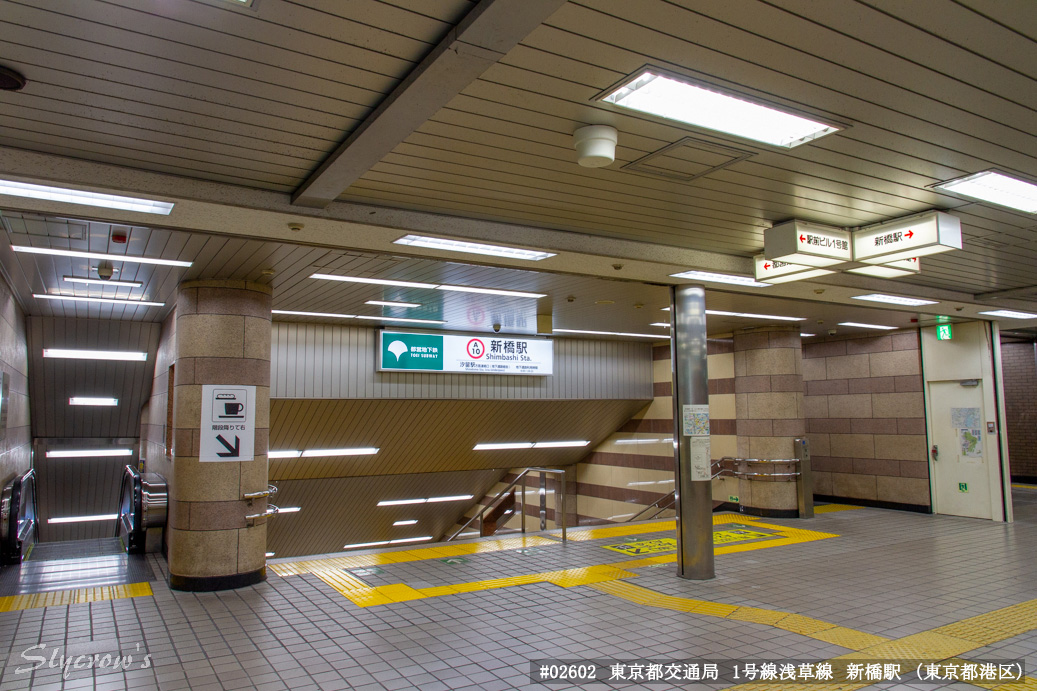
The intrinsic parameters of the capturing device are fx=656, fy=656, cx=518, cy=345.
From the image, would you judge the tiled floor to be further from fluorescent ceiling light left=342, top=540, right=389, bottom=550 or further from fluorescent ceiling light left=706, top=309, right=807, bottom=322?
fluorescent ceiling light left=342, top=540, right=389, bottom=550

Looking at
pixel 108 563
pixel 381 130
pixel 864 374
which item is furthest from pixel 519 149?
pixel 864 374

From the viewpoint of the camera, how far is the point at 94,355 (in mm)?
10820

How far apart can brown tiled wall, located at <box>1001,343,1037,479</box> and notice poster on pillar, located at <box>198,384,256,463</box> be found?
16131mm

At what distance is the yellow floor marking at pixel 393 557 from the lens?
278 inches

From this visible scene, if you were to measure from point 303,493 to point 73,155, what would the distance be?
10342 mm

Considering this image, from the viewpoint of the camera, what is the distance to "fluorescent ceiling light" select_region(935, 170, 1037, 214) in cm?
447

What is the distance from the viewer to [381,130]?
341 cm

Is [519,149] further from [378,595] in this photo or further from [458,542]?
[458,542]

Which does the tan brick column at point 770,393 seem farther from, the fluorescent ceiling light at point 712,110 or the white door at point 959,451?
the fluorescent ceiling light at point 712,110

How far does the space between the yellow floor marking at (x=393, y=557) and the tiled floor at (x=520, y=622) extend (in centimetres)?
5

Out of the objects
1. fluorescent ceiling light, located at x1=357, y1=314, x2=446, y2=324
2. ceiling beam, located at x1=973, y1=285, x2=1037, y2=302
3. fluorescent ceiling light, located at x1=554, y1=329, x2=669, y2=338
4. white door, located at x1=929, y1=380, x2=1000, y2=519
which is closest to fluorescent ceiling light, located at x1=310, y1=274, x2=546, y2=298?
fluorescent ceiling light, located at x1=357, y1=314, x2=446, y2=324

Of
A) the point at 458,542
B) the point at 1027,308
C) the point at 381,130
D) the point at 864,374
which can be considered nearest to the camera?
the point at 381,130

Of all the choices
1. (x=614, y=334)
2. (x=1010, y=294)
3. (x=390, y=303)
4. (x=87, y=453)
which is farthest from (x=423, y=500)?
(x=1010, y=294)

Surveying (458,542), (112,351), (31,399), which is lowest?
(458,542)
